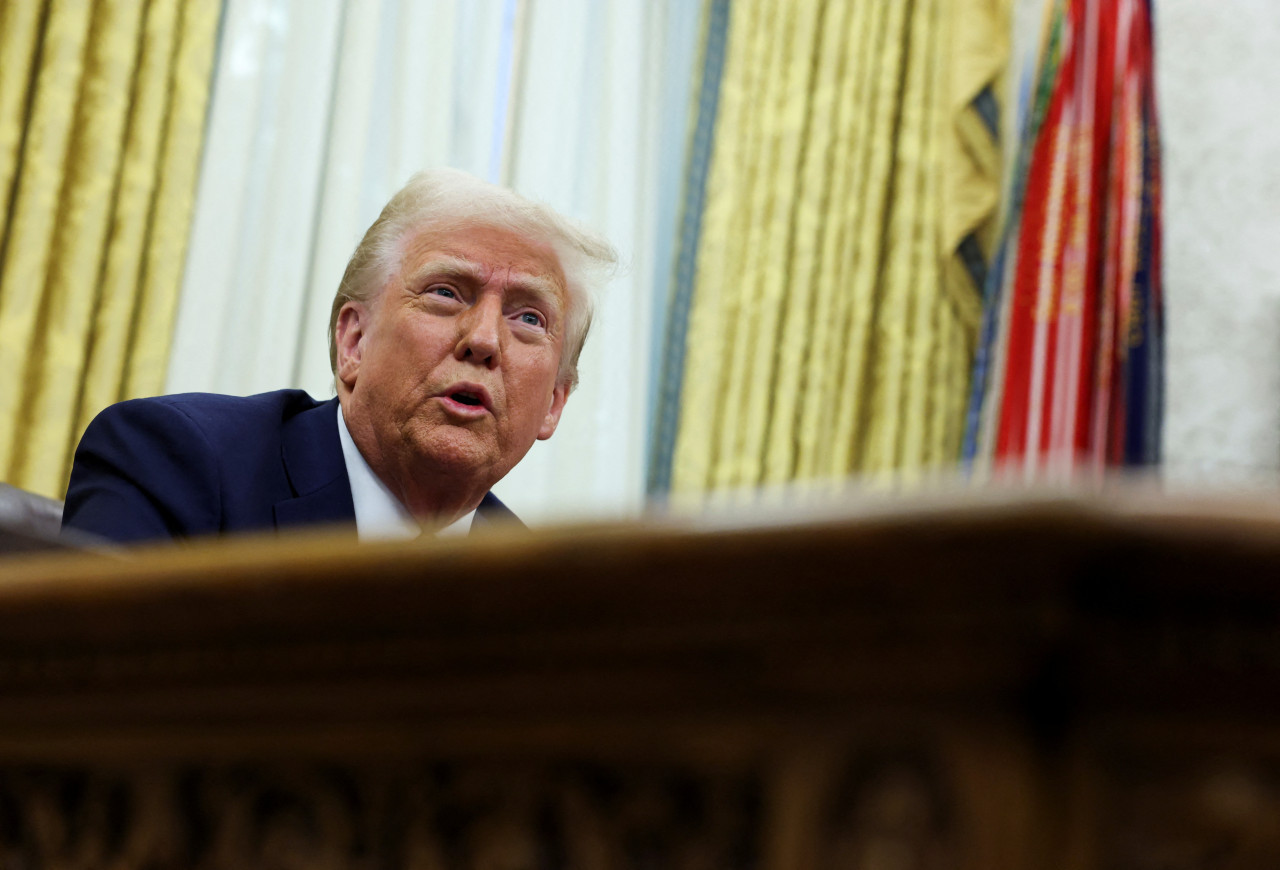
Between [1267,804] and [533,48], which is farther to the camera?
[533,48]

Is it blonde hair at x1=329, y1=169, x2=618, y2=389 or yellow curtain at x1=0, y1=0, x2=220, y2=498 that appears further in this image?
yellow curtain at x1=0, y1=0, x2=220, y2=498

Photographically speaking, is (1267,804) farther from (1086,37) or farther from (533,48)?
(533,48)

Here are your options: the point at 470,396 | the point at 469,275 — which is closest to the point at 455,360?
the point at 470,396

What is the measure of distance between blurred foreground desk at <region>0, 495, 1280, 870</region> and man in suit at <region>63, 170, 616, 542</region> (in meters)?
0.96

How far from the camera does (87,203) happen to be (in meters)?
2.74

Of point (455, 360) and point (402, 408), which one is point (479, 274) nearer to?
point (455, 360)

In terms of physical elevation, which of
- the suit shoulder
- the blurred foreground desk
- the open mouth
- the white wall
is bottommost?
the blurred foreground desk

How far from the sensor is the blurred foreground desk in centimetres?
30

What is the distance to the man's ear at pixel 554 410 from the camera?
2.07 metres

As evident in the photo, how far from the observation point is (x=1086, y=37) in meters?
3.31

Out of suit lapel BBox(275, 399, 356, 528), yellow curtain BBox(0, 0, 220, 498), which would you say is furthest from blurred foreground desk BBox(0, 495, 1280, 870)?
yellow curtain BBox(0, 0, 220, 498)

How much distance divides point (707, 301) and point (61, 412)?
5.91 feet

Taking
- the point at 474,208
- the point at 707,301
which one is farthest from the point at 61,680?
the point at 707,301

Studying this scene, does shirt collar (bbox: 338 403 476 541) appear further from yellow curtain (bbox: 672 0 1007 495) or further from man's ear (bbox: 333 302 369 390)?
yellow curtain (bbox: 672 0 1007 495)
